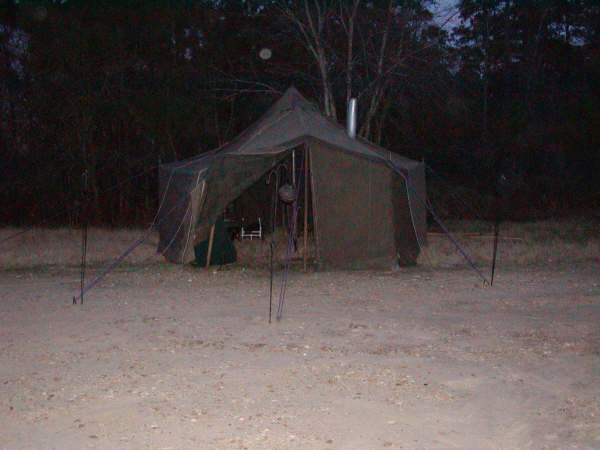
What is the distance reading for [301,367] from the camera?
5.00 m

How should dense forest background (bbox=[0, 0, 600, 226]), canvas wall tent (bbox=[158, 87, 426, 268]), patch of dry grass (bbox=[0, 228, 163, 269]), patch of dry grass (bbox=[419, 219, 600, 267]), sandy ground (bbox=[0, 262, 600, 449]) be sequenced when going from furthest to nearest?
dense forest background (bbox=[0, 0, 600, 226]) → patch of dry grass (bbox=[419, 219, 600, 267]) → patch of dry grass (bbox=[0, 228, 163, 269]) → canvas wall tent (bbox=[158, 87, 426, 268]) → sandy ground (bbox=[0, 262, 600, 449])

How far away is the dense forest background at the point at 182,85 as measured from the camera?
1725 cm

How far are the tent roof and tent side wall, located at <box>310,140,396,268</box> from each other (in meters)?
0.21

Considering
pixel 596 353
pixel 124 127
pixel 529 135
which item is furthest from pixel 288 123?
pixel 529 135

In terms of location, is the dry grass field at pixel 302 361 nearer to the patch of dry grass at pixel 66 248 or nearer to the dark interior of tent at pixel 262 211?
the dark interior of tent at pixel 262 211

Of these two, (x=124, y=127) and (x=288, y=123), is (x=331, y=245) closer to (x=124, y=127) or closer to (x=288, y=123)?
(x=288, y=123)

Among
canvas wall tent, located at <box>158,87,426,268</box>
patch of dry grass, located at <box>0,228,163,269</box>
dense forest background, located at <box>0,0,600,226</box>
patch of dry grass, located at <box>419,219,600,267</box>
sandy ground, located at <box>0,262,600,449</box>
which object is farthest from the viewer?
dense forest background, located at <box>0,0,600,226</box>

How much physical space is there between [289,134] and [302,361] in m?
5.38

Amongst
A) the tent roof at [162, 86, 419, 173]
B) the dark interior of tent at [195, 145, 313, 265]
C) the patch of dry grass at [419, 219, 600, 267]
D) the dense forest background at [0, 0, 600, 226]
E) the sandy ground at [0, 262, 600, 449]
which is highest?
the dense forest background at [0, 0, 600, 226]

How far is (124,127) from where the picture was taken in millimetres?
18797

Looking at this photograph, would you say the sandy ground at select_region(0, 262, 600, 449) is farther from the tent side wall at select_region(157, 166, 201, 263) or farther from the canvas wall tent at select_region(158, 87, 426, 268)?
the tent side wall at select_region(157, 166, 201, 263)

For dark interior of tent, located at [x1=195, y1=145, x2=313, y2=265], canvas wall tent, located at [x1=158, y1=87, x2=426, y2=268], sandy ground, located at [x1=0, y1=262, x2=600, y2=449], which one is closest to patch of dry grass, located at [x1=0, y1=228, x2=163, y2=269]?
dark interior of tent, located at [x1=195, y1=145, x2=313, y2=265]

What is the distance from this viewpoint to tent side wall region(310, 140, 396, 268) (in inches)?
381

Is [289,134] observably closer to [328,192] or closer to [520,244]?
[328,192]
